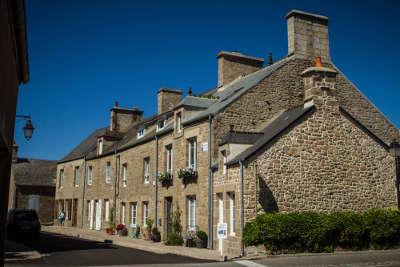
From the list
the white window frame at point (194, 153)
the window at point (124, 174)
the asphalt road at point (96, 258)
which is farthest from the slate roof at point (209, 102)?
the asphalt road at point (96, 258)

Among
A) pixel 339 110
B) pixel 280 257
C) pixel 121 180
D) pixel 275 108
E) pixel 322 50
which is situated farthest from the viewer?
pixel 121 180

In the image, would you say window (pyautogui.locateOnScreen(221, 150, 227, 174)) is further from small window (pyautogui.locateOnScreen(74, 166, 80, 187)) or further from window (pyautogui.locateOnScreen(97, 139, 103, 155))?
small window (pyautogui.locateOnScreen(74, 166, 80, 187))

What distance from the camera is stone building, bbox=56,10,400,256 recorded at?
611 inches

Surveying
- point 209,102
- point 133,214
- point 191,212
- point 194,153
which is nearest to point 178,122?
point 209,102

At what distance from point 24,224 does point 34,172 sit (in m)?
19.1

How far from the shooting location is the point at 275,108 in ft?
62.4

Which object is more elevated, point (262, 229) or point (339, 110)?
point (339, 110)

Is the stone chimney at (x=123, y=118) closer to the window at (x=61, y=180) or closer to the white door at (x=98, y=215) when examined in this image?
the white door at (x=98, y=215)

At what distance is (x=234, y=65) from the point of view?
24.5 m

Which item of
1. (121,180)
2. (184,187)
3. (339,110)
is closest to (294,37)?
(339,110)

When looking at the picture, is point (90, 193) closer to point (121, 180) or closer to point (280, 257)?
point (121, 180)

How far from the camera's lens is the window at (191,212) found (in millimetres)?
18625

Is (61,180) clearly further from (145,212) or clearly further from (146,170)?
(145,212)

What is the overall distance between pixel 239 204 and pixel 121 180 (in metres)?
13.0
